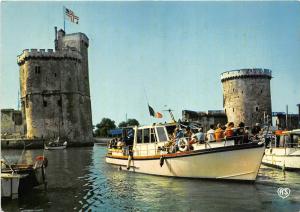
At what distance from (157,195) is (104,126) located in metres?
83.4

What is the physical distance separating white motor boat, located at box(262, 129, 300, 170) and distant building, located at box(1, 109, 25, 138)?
4327 cm

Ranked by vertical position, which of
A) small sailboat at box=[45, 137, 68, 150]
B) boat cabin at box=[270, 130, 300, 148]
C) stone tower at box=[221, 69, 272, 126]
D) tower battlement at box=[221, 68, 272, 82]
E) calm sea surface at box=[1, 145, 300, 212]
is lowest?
small sailboat at box=[45, 137, 68, 150]

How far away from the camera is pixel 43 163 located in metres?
15.6

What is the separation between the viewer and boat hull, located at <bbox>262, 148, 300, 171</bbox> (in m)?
20.1

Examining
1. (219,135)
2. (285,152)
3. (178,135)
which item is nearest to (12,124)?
(285,152)

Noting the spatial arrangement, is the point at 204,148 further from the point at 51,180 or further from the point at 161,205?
the point at 51,180

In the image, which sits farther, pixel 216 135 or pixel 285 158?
pixel 285 158

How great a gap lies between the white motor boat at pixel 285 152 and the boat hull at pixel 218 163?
182 inches

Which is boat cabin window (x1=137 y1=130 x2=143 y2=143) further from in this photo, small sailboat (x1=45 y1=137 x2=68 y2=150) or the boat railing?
small sailboat (x1=45 y1=137 x2=68 y2=150)

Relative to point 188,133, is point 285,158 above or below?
below

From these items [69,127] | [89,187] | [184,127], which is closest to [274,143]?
[184,127]

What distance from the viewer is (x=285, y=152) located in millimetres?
20875

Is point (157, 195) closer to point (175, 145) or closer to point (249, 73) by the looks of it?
point (175, 145)

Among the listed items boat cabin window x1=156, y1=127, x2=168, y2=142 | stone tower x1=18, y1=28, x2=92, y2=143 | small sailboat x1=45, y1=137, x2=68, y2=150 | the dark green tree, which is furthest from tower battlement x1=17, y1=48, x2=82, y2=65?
boat cabin window x1=156, y1=127, x2=168, y2=142
